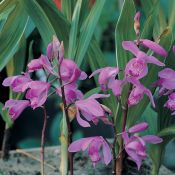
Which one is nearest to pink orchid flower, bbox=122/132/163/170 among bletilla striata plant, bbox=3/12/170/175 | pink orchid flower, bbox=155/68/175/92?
bletilla striata plant, bbox=3/12/170/175

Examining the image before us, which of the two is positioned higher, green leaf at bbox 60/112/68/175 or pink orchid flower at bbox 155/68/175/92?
pink orchid flower at bbox 155/68/175/92

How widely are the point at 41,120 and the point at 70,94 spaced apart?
3.89 feet

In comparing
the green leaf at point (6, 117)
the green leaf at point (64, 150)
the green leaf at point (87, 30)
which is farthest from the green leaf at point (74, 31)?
the green leaf at point (6, 117)

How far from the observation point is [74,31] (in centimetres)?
101

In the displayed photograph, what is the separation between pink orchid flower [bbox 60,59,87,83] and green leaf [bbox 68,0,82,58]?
0.18m

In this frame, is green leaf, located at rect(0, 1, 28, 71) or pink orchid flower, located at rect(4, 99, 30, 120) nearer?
pink orchid flower, located at rect(4, 99, 30, 120)

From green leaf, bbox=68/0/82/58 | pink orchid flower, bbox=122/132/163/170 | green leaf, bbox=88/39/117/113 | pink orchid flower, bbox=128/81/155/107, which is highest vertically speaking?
green leaf, bbox=68/0/82/58

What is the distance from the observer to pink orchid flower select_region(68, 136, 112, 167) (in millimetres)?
839

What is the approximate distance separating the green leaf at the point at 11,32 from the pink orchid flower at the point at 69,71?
0.26 metres

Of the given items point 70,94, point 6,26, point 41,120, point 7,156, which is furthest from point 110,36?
point 70,94

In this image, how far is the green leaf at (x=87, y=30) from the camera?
101 cm

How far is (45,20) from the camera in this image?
100 cm

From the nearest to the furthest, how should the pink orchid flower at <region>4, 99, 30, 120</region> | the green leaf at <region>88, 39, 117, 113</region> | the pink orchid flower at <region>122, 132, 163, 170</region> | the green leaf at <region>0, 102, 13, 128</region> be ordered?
the pink orchid flower at <region>122, 132, 163, 170</region>, the pink orchid flower at <region>4, 99, 30, 120</region>, the green leaf at <region>88, 39, 117, 113</region>, the green leaf at <region>0, 102, 13, 128</region>

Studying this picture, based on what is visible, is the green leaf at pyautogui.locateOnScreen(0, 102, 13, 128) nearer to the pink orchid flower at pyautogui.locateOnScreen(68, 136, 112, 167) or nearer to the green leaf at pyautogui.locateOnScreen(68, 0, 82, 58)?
the green leaf at pyautogui.locateOnScreen(68, 0, 82, 58)
